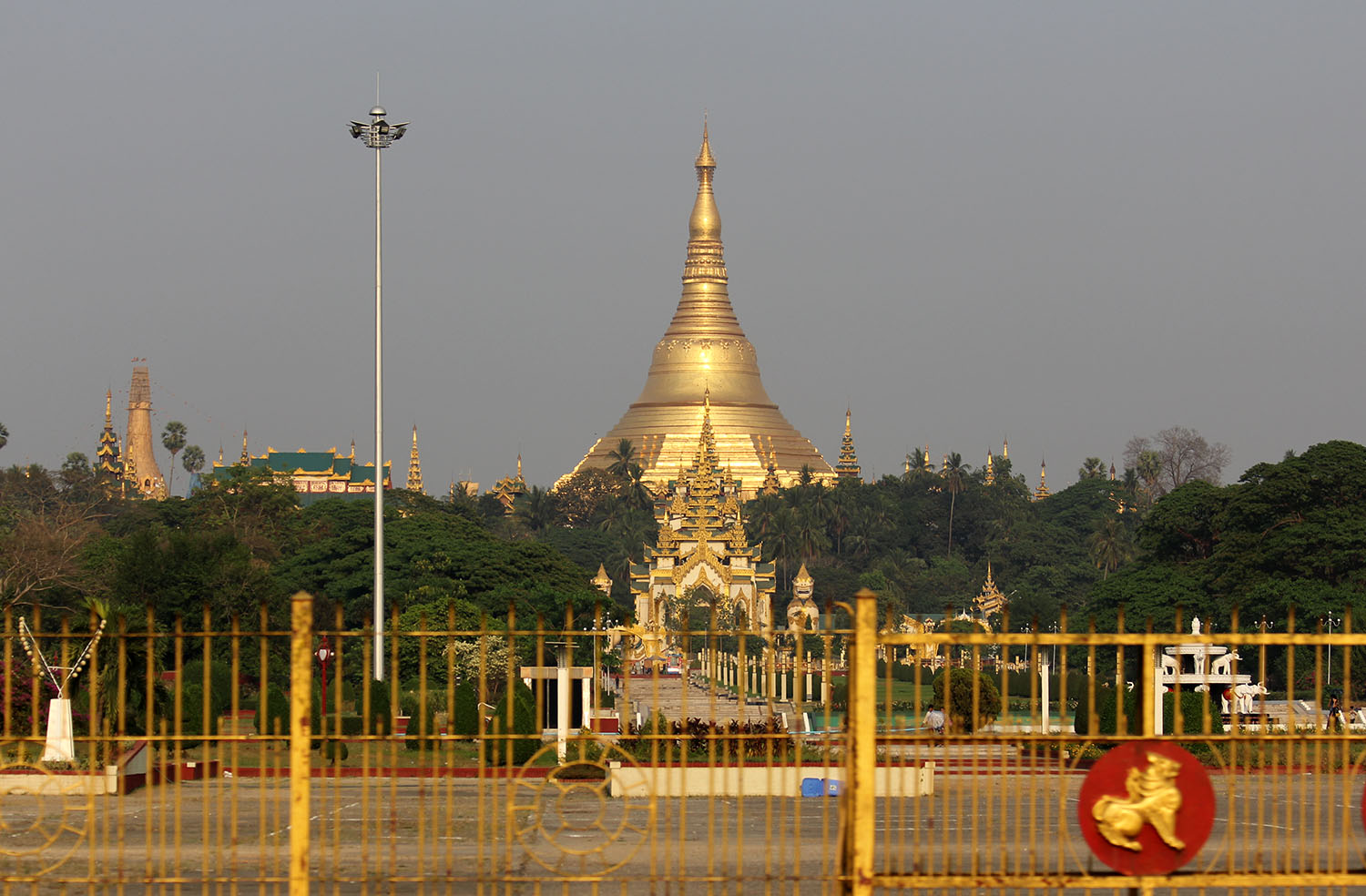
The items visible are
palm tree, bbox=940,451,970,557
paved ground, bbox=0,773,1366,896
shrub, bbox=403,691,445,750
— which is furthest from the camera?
palm tree, bbox=940,451,970,557

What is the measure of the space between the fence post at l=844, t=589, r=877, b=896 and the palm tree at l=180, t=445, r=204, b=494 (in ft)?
374

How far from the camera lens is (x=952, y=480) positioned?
101375 millimetres

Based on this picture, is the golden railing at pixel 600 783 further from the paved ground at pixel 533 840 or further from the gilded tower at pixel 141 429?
the gilded tower at pixel 141 429

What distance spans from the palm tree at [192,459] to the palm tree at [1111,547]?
60.0m

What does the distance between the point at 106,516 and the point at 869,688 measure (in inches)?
3302

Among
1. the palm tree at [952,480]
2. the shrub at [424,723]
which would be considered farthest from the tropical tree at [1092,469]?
the shrub at [424,723]

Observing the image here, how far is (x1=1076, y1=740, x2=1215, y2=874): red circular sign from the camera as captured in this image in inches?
338

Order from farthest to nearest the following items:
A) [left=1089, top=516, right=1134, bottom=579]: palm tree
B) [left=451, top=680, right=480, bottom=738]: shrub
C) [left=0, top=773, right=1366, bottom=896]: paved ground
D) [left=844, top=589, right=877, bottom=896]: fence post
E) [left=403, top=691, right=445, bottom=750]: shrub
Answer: [left=1089, top=516, right=1134, bottom=579]: palm tree
[left=451, top=680, right=480, bottom=738]: shrub
[left=0, top=773, right=1366, bottom=896]: paved ground
[left=403, top=691, right=445, bottom=750]: shrub
[left=844, top=589, right=877, bottom=896]: fence post

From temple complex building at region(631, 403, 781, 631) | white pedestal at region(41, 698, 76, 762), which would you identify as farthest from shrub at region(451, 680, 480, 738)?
temple complex building at region(631, 403, 781, 631)

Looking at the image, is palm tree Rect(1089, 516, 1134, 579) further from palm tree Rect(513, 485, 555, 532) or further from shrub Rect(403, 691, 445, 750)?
shrub Rect(403, 691, 445, 750)

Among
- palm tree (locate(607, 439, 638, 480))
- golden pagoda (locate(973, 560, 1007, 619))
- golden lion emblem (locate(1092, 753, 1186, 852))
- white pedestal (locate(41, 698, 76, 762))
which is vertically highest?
palm tree (locate(607, 439, 638, 480))

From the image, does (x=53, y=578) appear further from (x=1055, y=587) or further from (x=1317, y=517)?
(x=1055, y=587)

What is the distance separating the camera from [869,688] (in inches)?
338

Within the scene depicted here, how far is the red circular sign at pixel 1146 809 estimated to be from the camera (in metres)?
8.58
